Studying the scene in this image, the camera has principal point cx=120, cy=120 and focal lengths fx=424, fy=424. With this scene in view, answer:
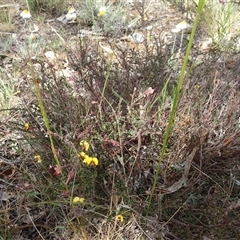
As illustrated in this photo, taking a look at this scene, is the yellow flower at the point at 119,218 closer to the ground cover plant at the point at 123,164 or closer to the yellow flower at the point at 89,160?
the ground cover plant at the point at 123,164

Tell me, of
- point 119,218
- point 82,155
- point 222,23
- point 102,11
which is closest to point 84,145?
point 82,155

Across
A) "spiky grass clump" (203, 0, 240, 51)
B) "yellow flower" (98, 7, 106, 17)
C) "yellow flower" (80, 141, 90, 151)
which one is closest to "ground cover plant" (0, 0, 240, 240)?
"yellow flower" (80, 141, 90, 151)

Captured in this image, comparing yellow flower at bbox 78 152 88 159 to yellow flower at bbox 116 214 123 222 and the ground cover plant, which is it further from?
yellow flower at bbox 116 214 123 222

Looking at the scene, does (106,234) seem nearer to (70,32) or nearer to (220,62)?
(220,62)

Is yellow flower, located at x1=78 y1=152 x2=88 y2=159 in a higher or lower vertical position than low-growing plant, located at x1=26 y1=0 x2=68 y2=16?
higher

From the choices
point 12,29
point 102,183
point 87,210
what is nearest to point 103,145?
point 102,183

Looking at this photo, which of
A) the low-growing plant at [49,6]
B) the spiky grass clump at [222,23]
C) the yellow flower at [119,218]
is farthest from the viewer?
the low-growing plant at [49,6]

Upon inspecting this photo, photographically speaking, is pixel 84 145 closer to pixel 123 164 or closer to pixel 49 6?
pixel 123 164

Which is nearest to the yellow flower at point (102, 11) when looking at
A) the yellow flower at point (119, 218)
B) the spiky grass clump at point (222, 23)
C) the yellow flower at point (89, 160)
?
the spiky grass clump at point (222, 23)

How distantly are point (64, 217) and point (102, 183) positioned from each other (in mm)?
189

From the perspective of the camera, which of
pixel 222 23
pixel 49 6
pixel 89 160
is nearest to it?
pixel 89 160

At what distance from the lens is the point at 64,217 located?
1580 millimetres

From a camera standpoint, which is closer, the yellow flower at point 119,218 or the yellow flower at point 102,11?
the yellow flower at point 119,218

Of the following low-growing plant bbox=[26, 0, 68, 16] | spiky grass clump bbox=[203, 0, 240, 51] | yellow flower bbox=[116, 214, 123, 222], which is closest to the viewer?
yellow flower bbox=[116, 214, 123, 222]
